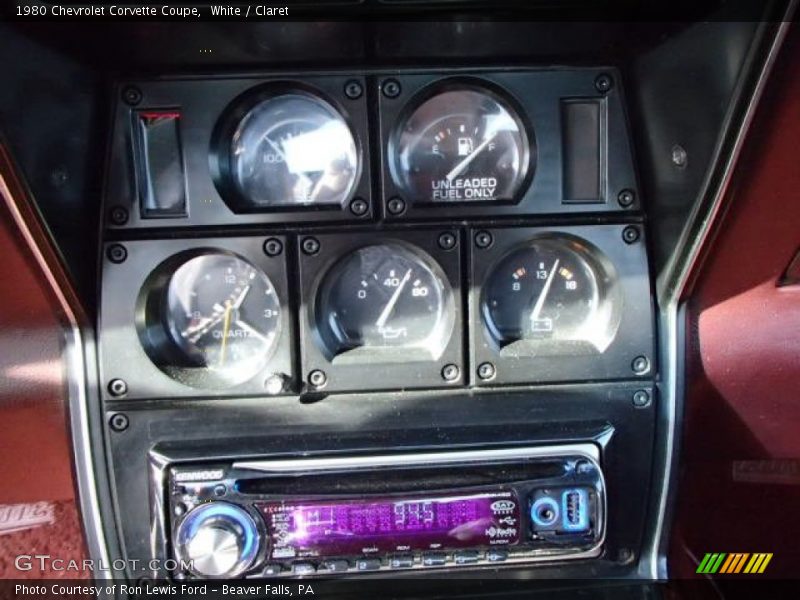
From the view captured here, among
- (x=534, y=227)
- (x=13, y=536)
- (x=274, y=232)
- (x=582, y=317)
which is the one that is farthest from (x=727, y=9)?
(x=13, y=536)

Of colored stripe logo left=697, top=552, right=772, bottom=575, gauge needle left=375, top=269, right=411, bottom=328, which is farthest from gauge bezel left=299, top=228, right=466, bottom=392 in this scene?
colored stripe logo left=697, top=552, right=772, bottom=575

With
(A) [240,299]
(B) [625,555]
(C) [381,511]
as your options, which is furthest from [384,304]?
(B) [625,555]

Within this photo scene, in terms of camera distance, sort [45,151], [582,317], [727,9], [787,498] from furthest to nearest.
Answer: [582,317] < [787,498] < [45,151] < [727,9]

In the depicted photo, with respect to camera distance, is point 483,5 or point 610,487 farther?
point 610,487

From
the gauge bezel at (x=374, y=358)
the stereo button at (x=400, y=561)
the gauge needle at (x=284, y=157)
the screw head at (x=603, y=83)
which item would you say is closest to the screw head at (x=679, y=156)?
the screw head at (x=603, y=83)

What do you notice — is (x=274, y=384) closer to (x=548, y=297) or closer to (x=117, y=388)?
(x=117, y=388)

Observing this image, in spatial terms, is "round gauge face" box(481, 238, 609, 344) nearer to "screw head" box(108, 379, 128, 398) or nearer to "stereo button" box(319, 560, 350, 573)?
"stereo button" box(319, 560, 350, 573)

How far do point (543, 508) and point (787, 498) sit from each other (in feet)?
1.97

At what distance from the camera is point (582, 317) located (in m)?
2.20

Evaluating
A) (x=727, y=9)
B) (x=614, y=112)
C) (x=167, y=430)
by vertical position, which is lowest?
(x=167, y=430)

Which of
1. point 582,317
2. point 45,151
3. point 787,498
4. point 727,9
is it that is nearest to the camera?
point 727,9

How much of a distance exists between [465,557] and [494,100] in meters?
1.16

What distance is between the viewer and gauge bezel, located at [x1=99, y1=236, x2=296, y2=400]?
206 cm

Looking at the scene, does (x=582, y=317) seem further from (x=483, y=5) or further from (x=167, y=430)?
(x=167, y=430)
